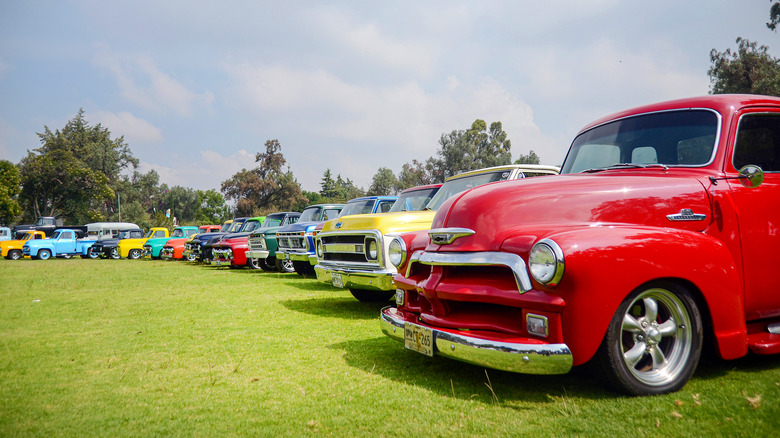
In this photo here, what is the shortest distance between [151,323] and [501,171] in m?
5.09

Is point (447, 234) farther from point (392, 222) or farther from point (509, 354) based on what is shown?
point (392, 222)

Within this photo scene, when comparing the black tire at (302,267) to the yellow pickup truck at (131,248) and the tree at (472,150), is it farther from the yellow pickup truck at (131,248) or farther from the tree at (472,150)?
the tree at (472,150)

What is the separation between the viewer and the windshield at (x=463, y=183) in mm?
7469

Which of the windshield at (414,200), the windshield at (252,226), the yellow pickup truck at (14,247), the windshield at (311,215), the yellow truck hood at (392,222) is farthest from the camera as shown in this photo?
the yellow pickup truck at (14,247)

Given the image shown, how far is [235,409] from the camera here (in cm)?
338

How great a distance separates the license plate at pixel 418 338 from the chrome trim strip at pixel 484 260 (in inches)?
18.8

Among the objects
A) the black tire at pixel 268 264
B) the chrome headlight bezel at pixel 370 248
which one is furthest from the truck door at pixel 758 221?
the black tire at pixel 268 264

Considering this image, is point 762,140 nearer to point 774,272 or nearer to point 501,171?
point 774,272

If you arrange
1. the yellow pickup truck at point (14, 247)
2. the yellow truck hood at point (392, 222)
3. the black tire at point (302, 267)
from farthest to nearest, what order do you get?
the yellow pickup truck at point (14, 247), the black tire at point (302, 267), the yellow truck hood at point (392, 222)

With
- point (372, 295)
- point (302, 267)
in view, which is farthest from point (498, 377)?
point (302, 267)

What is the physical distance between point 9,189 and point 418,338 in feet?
187

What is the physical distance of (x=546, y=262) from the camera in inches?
123

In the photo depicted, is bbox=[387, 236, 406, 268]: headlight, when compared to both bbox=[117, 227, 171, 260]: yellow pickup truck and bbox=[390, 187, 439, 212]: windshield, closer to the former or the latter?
bbox=[390, 187, 439, 212]: windshield

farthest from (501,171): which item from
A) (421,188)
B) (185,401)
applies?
(185,401)
